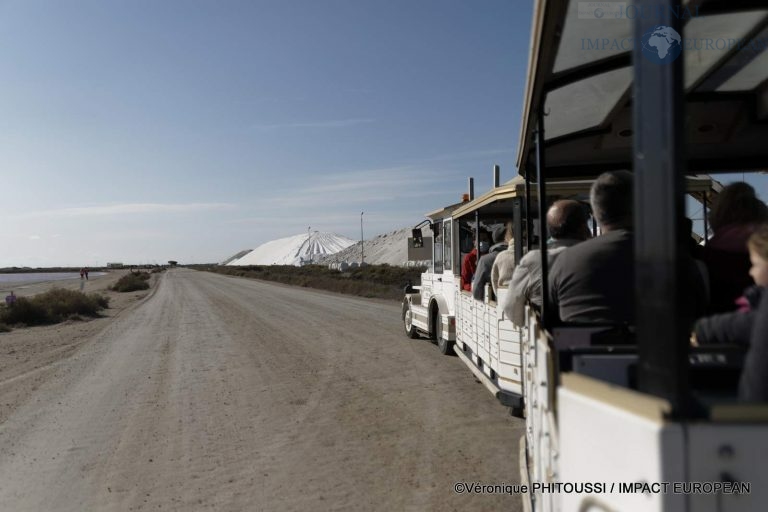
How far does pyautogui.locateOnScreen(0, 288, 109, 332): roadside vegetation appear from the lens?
2145 cm

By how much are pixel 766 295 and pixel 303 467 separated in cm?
448

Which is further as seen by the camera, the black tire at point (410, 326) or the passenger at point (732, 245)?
the black tire at point (410, 326)

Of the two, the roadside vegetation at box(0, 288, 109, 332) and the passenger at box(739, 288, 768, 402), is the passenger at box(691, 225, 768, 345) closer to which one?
the passenger at box(739, 288, 768, 402)

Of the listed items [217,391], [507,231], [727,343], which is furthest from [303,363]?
[727,343]

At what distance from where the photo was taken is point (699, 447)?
1406 mm

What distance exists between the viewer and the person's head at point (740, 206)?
330cm

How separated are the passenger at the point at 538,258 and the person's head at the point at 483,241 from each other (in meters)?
4.32

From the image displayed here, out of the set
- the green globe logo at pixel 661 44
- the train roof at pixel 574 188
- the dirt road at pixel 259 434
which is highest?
the train roof at pixel 574 188

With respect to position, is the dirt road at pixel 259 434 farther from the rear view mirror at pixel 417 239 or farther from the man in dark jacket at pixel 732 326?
the man in dark jacket at pixel 732 326

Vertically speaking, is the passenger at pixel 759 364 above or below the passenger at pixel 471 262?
below

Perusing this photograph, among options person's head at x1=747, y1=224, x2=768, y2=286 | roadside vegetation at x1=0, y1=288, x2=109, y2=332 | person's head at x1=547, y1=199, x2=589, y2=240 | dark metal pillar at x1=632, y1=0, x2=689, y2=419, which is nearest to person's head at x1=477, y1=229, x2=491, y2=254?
person's head at x1=547, y1=199, x2=589, y2=240

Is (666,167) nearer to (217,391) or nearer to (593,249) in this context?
(593,249)

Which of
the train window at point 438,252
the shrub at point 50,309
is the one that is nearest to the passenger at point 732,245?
the train window at point 438,252

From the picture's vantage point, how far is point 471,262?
9.06m
